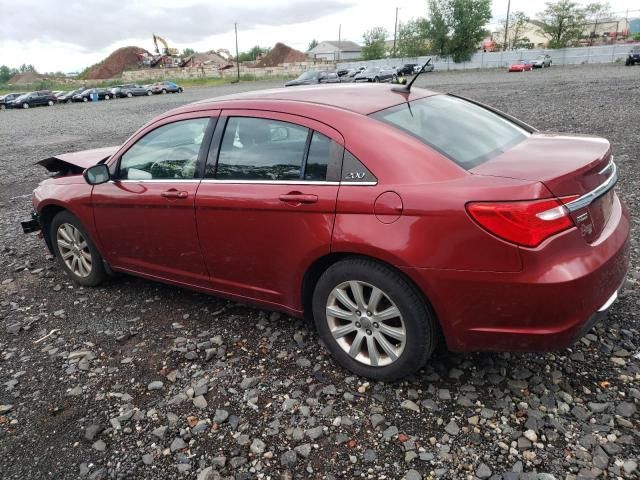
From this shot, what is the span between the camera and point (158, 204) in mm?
3783

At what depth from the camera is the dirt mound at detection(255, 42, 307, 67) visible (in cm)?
10675

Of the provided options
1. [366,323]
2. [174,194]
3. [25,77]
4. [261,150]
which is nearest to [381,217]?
[366,323]

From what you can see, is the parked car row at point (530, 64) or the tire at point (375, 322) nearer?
the tire at point (375, 322)

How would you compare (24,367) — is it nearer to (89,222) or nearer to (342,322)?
(89,222)

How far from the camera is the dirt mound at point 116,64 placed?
334ft

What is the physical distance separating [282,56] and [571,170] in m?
112

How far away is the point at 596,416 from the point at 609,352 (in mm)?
661

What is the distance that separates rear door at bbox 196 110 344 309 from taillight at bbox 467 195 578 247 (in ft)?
2.83

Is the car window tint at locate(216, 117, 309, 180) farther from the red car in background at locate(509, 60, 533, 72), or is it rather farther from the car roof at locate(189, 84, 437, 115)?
the red car in background at locate(509, 60, 533, 72)

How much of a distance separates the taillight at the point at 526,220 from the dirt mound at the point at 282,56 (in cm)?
10983

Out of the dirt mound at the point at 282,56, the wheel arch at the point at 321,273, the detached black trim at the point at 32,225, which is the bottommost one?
the detached black trim at the point at 32,225

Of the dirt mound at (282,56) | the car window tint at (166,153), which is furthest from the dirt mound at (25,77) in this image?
the car window tint at (166,153)

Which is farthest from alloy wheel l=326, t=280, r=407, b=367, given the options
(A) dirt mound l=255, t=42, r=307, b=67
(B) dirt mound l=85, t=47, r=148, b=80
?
(B) dirt mound l=85, t=47, r=148, b=80

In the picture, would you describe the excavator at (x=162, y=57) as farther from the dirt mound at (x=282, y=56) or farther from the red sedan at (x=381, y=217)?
the red sedan at (x=381, y=217)
